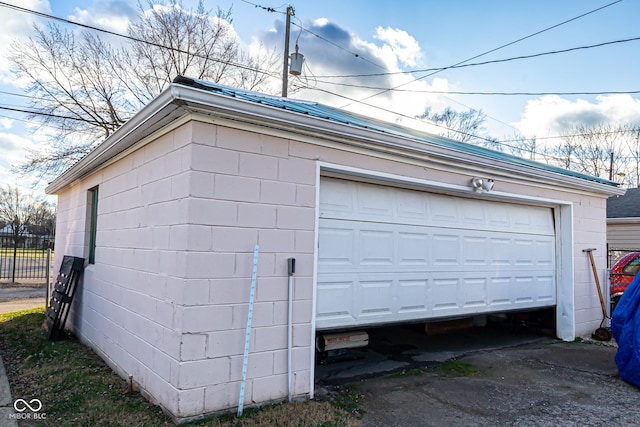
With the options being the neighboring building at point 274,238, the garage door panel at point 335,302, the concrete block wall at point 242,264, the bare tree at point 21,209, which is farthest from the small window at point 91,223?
the bare tree at point 21,209

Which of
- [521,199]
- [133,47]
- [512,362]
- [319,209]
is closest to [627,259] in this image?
[521,199]

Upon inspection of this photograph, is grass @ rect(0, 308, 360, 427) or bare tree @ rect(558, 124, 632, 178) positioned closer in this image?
grass @ rect(0, 308, 360, 427)

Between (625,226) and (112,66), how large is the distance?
1988 centimetres

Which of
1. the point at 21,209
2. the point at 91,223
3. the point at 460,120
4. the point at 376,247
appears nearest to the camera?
the point at 376,247

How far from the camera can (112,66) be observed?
15.6 metres

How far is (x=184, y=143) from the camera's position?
3674mm

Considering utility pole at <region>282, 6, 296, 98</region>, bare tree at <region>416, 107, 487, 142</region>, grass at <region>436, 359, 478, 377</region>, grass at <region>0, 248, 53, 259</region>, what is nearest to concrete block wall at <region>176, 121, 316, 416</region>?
grass at <region>436, 359, 478, 377</region>

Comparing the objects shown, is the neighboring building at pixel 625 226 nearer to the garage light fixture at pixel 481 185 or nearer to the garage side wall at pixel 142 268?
the garage light fixture at pixel 481 185

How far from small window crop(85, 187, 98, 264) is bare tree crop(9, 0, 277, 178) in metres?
8.44

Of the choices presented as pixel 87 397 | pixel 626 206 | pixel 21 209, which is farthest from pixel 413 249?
pixel 21 209

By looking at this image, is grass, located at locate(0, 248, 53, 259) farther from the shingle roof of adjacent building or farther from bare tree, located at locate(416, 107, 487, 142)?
the shingle roof of adjacent building

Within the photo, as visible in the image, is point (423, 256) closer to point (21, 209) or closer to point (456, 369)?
point (456, 369)

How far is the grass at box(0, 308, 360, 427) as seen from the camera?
3.47m

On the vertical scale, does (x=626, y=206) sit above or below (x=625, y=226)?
above
